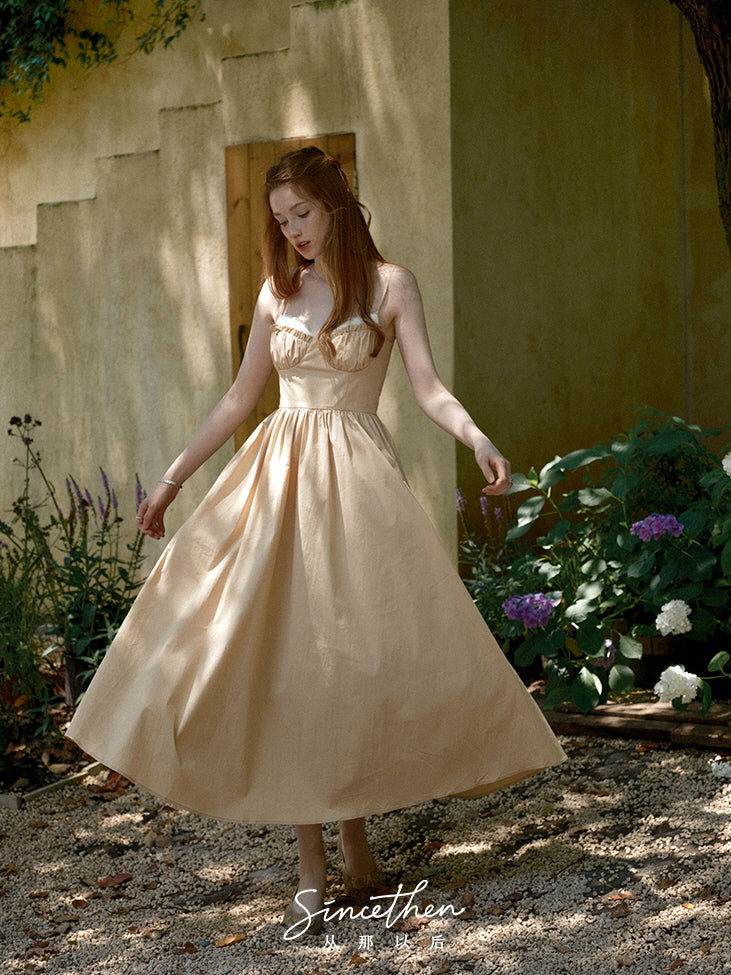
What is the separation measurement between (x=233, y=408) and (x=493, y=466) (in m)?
0.80

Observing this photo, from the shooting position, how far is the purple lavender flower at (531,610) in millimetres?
4344

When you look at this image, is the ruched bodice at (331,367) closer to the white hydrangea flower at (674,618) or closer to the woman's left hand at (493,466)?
the woman's left hand at (493,466)

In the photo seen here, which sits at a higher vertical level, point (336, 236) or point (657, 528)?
point (336, 236)

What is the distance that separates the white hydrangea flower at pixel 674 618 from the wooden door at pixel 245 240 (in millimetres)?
2358

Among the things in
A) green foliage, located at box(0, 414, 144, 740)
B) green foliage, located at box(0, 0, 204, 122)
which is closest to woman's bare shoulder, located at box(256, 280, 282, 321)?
green foliage, located at box(0, 414, 144, 740)

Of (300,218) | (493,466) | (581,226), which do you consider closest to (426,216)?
(581,226)

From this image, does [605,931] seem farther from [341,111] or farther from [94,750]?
[341,111]

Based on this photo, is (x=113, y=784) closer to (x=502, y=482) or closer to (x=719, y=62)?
(x=502, y=482)

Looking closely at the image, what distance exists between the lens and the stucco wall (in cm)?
546

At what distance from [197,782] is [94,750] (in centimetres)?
29

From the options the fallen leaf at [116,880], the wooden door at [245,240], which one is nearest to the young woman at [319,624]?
the fallen leaf at [116,880]

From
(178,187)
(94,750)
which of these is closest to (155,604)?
(94,750)

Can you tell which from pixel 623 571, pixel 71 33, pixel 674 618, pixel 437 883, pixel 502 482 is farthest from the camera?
pixel 71 33

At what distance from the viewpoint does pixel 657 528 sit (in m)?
4.33
